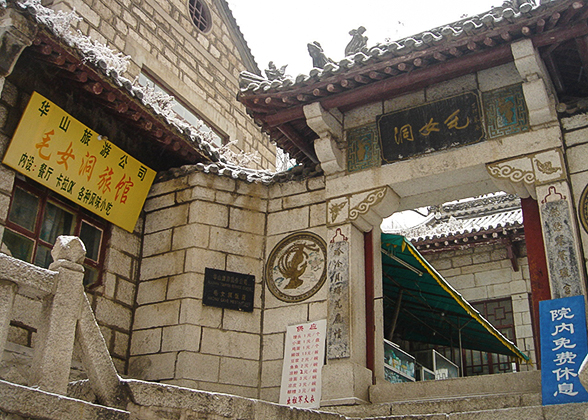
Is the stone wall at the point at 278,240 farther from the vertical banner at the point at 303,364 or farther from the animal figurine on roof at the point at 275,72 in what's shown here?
the animal figurine on roof at the point at 275,72

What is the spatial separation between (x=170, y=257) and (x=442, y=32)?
445 cm

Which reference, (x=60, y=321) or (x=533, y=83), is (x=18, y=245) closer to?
(x=60, y=321)

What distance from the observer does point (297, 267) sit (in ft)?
29.0

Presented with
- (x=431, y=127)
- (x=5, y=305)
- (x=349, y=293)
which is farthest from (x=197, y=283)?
(x=5, y=305)

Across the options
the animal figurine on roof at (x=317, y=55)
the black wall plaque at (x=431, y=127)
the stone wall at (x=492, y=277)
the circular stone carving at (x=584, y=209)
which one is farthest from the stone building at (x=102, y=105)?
the stone wall at (x=492, y=277)

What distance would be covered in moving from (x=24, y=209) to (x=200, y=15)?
23.3ft

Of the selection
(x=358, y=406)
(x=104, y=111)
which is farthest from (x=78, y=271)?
(x=104, y=111)

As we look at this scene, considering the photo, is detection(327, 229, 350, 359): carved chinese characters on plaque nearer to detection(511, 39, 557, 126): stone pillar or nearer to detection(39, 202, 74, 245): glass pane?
detection(511, 39, 557, 126): stone pillar

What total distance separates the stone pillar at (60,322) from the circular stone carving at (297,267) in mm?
4376

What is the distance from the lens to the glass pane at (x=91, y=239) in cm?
838

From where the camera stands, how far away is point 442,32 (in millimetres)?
7633

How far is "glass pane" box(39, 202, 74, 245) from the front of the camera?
786 cm

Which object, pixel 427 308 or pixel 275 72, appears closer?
pixel 275 72

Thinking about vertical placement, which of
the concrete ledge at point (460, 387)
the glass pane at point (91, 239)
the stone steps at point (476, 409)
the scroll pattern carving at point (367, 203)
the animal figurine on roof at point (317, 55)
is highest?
the animal figurine on roof at point (317, 55)
